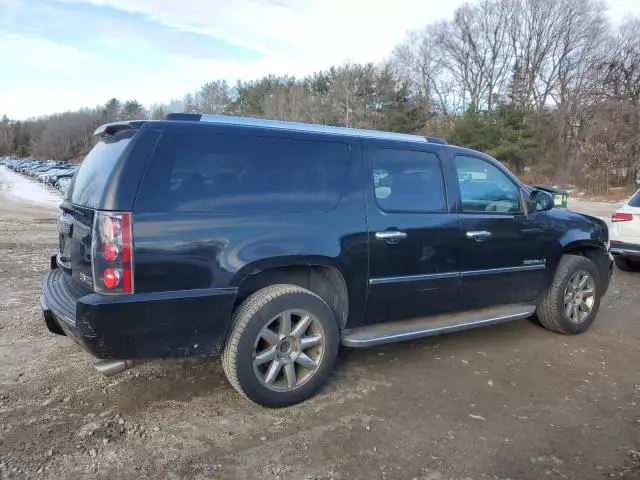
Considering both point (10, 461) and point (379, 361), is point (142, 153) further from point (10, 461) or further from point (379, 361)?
point (379, 361)

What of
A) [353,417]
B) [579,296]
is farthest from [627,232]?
[353,417]

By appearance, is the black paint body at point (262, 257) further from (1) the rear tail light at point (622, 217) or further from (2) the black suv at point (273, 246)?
(1) the rear tail light at point (622, 217)

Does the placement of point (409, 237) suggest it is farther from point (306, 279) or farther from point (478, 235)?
point (306, 279)

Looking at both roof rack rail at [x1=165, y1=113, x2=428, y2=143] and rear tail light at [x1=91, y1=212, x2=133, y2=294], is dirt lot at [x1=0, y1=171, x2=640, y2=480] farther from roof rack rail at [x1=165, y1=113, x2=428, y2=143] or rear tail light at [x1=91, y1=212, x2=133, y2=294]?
roof rack rail at [x1=165, y1=113, x2=428, y2=143]

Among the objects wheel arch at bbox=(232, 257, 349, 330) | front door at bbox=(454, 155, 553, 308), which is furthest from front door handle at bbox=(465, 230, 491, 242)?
wheel arch at bbox=(232, 257, 349, 330)

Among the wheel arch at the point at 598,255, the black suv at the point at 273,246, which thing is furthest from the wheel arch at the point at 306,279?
the wheel arch at the point at 598,255

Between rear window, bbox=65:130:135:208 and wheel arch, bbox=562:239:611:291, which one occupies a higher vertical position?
rear window, bbox=65:130:135:208

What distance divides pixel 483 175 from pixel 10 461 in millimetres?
4101

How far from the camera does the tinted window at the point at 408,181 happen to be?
4133mm

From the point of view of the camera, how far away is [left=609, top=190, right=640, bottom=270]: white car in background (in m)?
8.40

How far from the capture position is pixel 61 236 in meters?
3.97

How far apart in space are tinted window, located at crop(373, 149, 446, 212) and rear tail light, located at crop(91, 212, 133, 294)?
1.83 meters

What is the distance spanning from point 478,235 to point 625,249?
5227 mm

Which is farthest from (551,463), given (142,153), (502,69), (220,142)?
(502,69)
